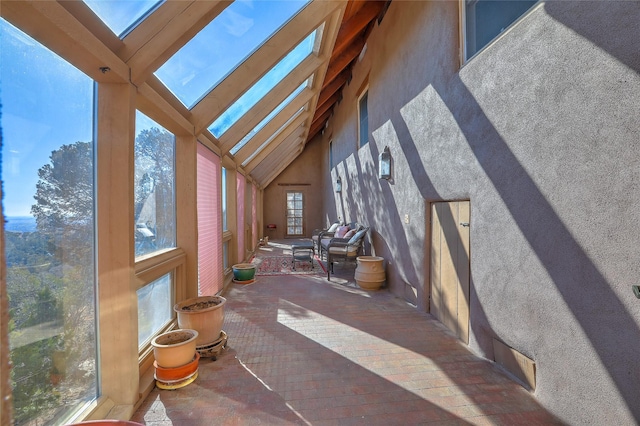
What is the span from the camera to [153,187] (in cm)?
275

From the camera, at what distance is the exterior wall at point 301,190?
1266cm

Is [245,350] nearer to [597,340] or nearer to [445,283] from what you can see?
[445,283]

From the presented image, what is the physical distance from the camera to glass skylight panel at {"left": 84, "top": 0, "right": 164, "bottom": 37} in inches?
63.9

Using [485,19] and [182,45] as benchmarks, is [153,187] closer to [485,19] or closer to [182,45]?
[182,45]

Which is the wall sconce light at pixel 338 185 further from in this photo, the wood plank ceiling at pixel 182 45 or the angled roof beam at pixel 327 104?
the wood plank ceiling at pixel 182 45

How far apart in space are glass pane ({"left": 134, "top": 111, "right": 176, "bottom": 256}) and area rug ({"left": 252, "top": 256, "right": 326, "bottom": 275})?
3273mm

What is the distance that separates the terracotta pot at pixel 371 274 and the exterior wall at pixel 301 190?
7585 mm

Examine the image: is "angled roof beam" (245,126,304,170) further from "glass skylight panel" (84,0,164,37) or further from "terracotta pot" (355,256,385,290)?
"glass skylight panel" (84,0,164,37)

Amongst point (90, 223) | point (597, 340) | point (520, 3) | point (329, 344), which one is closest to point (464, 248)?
point (597, 340)

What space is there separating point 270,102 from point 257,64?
1.25m

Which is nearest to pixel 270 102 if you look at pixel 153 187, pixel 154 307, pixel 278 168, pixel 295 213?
pixel 153 187

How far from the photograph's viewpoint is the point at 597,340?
5.34ft

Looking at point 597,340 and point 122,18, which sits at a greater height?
point 122,18

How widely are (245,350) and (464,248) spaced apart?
237 centimetres
